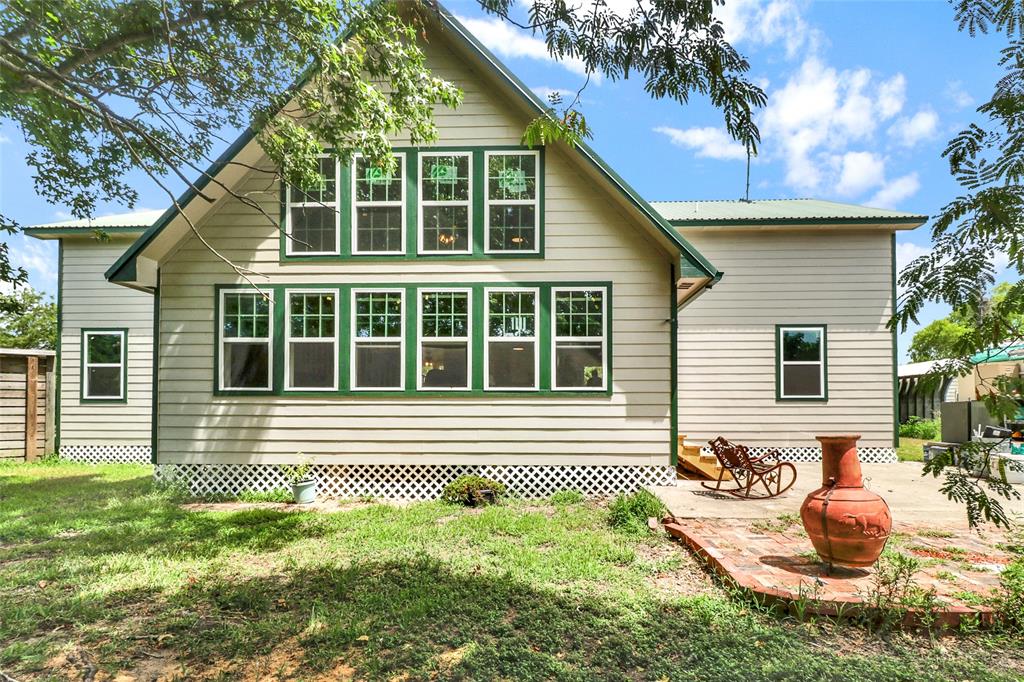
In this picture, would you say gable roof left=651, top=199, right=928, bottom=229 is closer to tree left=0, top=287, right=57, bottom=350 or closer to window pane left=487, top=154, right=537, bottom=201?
window pane left=487, top=154, right=537, bottom=201

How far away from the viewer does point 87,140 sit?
7.00 meters

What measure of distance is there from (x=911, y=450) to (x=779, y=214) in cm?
747

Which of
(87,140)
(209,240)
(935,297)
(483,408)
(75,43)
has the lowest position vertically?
(483,408)

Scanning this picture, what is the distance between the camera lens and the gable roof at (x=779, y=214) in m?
11.2

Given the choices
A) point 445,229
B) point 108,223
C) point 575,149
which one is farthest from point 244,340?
point 108,223

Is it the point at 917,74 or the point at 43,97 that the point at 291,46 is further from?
the point at 917,74

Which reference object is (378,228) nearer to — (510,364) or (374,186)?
(374,186)

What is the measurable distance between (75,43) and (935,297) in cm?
848

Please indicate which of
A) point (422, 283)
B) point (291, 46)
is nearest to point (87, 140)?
point (291, 46)

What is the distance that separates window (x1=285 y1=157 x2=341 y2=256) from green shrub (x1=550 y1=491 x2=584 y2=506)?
529 cm

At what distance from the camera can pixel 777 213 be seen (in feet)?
39.5

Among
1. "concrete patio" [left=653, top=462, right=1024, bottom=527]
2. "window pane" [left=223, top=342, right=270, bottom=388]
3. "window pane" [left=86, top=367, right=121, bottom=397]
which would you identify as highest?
"window pane" [left=223, top=342, right=270, bottom=388]

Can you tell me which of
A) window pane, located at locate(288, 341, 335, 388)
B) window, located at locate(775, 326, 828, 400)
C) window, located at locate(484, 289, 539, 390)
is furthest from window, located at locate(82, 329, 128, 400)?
window, located at locate(775, 326, 828, 400)

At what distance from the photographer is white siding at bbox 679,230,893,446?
11.4 metres
